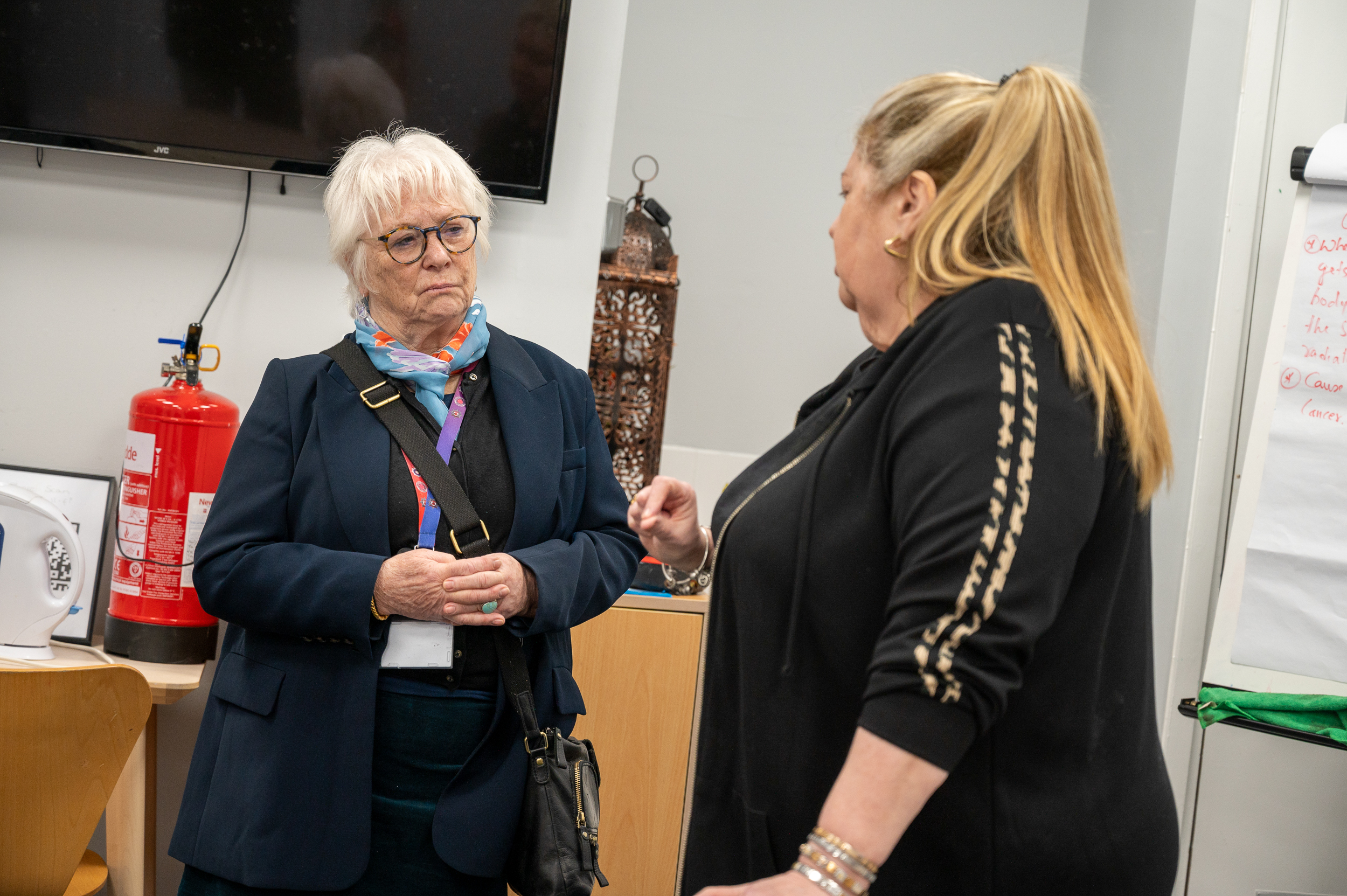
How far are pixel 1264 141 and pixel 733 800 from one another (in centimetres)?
220

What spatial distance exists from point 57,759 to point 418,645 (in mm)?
520

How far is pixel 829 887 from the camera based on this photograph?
76cm

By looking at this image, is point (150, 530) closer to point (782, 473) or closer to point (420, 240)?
point (420, 240)

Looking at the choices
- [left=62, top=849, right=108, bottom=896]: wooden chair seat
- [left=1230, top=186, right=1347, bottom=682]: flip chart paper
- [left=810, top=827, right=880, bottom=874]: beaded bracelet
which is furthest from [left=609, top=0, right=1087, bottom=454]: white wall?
[left=810, top=827, right=880, bottom=874]: beaded bracelet

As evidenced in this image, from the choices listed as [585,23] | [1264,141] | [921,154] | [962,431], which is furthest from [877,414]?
[1264,141]

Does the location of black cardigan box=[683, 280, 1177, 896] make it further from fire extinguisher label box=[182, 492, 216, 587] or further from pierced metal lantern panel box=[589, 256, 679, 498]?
pierced metal lantern panel box=[589, 256, 679, 498]

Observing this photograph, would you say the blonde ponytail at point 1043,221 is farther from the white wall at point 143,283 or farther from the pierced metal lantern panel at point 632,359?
the pierced metal lantern panel at point 632,359

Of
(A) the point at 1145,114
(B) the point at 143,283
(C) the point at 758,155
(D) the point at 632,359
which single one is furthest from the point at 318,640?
(A) the point at 1145,114

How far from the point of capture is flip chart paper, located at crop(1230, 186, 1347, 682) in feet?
6.82

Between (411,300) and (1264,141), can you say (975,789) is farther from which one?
(1264,141)

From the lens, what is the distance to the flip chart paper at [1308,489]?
81.9 inches

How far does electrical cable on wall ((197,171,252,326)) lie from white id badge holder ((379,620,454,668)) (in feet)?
3.47

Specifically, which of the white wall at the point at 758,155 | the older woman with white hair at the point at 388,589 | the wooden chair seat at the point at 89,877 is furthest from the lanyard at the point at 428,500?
the white wall at the point at 758,155

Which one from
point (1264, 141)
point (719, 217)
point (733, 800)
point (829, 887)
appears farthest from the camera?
point (719, 217)
